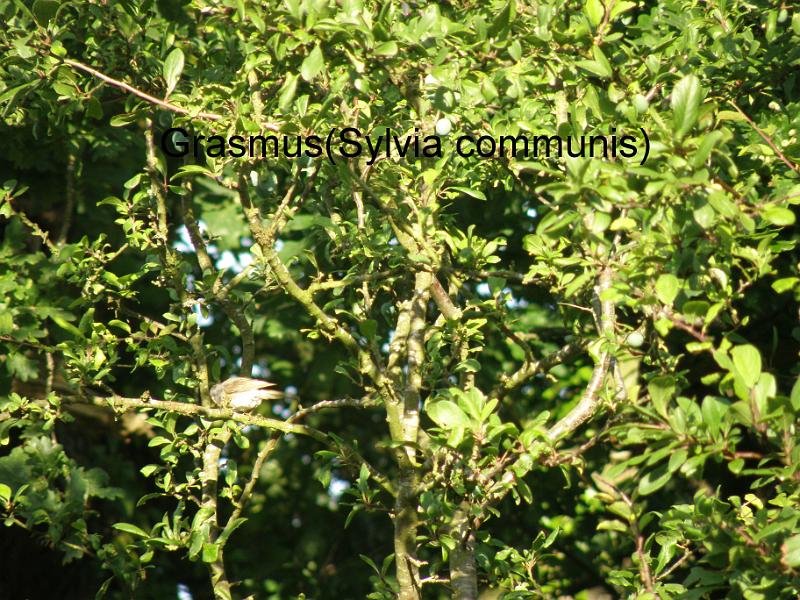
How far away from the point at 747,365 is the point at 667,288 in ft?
0.80

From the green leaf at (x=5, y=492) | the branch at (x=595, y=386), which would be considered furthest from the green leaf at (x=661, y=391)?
the green leaf at (x=5, y=492)

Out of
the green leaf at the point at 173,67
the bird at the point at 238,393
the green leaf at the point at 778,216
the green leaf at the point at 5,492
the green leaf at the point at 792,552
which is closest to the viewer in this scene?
the green leaf at the point at 792,552

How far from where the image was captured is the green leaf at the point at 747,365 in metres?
2.00

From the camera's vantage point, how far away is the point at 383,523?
25.3 ft

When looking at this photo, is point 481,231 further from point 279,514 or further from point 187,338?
point 279,514

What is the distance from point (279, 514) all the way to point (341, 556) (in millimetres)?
634

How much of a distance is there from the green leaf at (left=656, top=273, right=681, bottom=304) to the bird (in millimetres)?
1880

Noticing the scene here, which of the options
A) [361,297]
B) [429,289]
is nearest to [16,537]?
[361,297]

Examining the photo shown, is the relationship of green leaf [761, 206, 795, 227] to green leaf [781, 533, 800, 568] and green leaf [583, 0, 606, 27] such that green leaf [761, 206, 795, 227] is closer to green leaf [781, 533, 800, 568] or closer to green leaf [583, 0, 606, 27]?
green leaf [781, 533, 800, 568]

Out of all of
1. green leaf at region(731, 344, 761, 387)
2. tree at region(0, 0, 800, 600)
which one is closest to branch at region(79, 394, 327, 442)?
tree at region(0, 0, 800, 600)

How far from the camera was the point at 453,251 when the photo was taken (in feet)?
10.8

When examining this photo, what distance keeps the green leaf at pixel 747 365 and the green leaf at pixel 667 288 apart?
0.19 meters

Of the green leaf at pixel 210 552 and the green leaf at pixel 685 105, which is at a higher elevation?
the green leaf at pixel 685 105

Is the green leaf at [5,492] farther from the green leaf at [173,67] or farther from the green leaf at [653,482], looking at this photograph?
the green leaf at [653,482]
